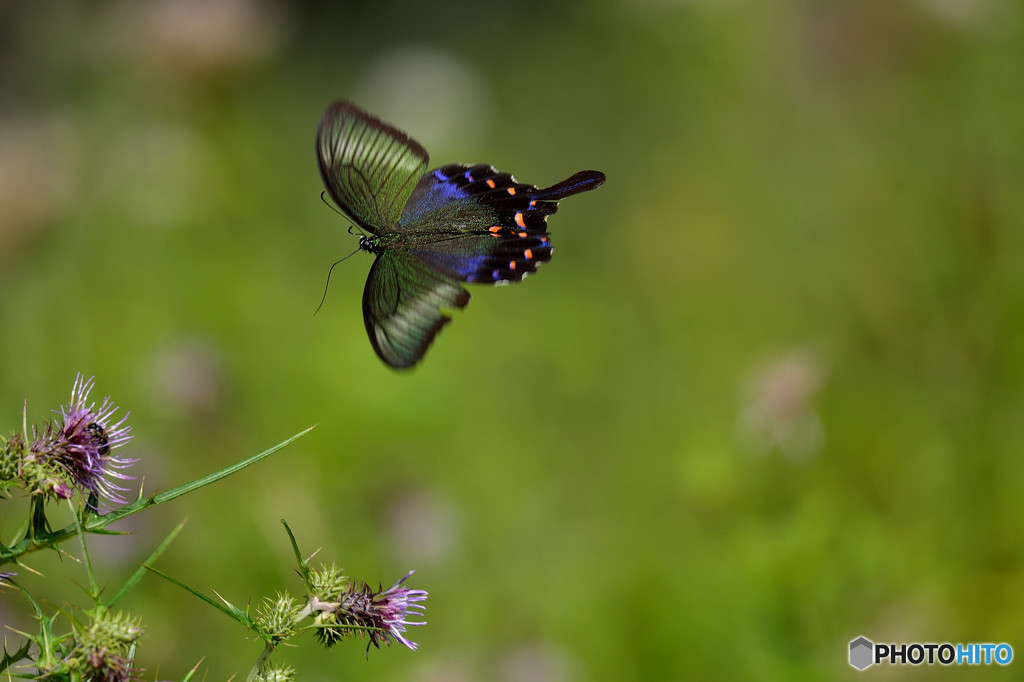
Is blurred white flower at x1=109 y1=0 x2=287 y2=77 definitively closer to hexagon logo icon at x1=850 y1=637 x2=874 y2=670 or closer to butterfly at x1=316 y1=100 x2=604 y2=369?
butterfly at x1=316 y1=100 x2=604 y2=369

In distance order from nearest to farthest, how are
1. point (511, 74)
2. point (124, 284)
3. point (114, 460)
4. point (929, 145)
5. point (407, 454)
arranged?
point (114, 460)
point (407, 454)
point (929, 145)
point (124, 284)
point (511, 74)

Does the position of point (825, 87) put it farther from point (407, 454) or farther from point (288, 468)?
point (288, 468)

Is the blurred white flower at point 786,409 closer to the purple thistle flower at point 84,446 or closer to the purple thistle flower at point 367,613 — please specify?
the purple thistle flower at point 367,613

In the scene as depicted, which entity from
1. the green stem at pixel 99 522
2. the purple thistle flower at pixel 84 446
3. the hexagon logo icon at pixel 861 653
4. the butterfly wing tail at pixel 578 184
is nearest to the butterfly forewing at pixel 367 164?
the butterfly wing tail at pixel 578 184

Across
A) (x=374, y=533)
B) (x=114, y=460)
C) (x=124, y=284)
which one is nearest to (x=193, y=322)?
(x=124, y=284)

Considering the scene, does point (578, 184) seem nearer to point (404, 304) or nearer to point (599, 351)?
point (404, 304)

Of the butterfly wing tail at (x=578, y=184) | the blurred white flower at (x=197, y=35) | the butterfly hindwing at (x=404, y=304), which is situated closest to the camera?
the butterfly hindwing at (x=404, y=304)
